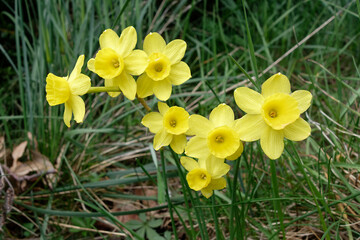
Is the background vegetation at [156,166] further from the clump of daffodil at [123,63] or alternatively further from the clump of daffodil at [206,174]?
the clump of daffodil at [123,63]

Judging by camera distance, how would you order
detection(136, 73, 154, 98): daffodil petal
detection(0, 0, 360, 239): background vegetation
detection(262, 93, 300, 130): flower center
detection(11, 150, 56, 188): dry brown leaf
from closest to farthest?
detection(262, 93, 300, 130): flower center, detection(136, 73, 154, 98): daffodil petal, detection(0, 0, 360, 239): background vegetation, detection(11, 150, 56, 188): dry brown leaf

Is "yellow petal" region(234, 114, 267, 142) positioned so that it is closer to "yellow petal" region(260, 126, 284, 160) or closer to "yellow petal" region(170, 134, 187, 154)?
"yellow petal" region(260, 126, 284, 160)

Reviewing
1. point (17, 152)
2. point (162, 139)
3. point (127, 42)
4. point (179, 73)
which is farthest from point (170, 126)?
point (17, 152)

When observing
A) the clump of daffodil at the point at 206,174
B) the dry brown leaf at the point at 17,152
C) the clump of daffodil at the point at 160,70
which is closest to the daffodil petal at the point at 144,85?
the clump of daffodil at the point at 160,70

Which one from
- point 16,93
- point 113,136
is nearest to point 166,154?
point 113,136

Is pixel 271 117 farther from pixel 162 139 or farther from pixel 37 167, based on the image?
pixel 37 167

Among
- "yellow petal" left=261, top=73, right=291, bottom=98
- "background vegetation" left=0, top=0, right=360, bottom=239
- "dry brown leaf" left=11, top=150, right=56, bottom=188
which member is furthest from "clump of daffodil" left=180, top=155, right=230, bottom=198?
"dry brown leaf" left=11, top=150, right=56, bottom=188

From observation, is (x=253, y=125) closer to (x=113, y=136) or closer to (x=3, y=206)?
(x=3, y=206)
